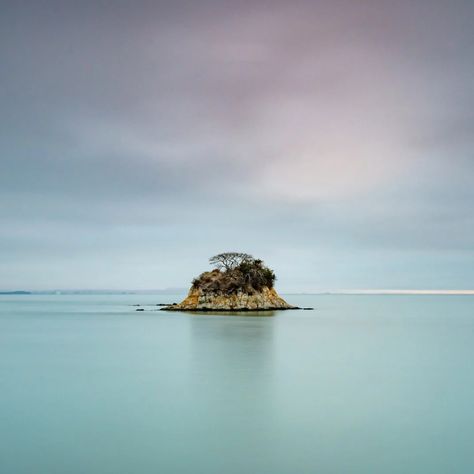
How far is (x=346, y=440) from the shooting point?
1230 cm

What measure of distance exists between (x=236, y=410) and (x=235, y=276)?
2162 inches

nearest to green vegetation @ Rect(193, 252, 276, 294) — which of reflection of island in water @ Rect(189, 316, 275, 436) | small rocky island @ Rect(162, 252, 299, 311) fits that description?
small rocky island @ Rect(162, 252, 299, 311)

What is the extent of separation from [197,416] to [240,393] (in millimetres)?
3267

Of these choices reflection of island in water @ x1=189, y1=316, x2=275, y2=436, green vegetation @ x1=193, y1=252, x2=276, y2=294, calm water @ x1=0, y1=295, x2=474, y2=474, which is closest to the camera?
calm water @ x1=0, y1=295, x2=474, y2=474

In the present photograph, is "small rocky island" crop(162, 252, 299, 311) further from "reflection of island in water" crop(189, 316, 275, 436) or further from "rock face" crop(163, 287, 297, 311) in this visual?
"reflection of island in water" crop(189, 316, 275, 436)

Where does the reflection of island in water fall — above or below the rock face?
below

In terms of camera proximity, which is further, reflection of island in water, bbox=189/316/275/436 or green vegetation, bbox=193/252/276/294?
green vegetation, bbox=193/252/276/294

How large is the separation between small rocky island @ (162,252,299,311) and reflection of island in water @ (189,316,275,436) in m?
31.8

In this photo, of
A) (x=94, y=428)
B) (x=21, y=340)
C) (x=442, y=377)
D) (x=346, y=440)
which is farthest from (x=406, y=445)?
(x=21, y=340)

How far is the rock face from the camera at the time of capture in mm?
70750

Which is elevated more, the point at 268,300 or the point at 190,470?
the point at 268,300

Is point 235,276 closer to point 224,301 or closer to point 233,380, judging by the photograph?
point 224,301

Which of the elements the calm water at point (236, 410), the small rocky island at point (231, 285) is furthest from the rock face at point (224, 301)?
the calm water at point (236, 410)

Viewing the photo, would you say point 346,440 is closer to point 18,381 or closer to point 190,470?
point 190,470
